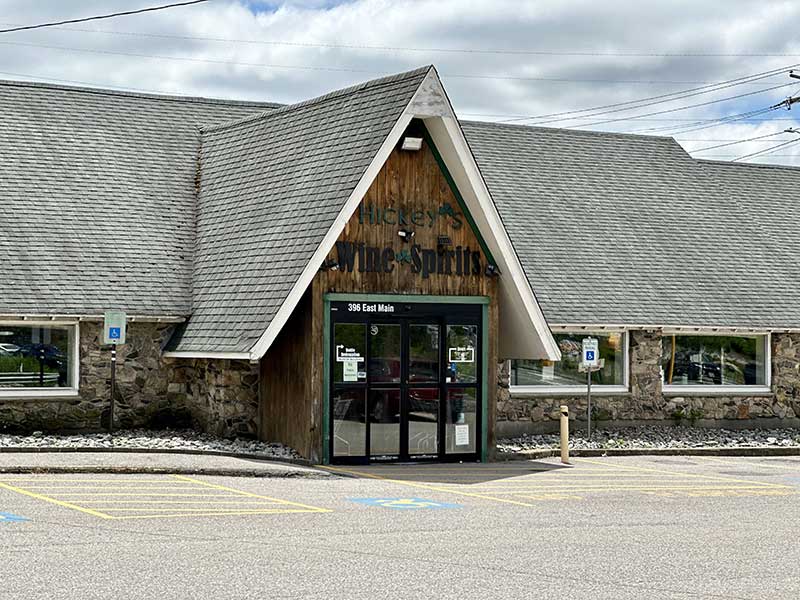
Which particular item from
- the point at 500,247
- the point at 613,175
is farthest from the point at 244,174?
the point at 613,175

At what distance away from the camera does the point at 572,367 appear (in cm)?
2633

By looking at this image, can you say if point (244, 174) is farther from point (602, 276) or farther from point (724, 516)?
point (724, 516)

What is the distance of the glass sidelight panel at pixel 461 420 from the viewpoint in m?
21.7

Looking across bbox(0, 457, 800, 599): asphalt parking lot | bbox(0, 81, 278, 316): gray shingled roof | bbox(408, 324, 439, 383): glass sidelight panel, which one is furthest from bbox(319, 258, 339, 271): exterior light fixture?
bbox(0, 81, 278, 316): gray shingled roof

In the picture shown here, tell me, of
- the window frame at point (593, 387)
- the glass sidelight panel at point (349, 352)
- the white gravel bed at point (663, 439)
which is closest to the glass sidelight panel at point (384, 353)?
the glass sidelight panel at point (349, 352)

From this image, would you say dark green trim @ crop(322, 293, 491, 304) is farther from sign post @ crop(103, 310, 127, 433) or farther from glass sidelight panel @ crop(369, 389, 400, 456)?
sign post @ crop(103, 310, 127, 433)

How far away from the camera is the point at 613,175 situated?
31.9m

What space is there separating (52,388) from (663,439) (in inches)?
486

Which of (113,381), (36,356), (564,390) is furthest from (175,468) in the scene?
(564,390)

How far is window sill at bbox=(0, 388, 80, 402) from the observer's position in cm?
2181

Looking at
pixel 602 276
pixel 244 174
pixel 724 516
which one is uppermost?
pixel 244 174

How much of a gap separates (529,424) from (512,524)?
37.6 feet

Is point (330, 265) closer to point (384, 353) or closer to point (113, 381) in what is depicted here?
point (384, 353)

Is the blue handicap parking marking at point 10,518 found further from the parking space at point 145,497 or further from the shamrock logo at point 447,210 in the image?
the shamrock logo at point 447,210
